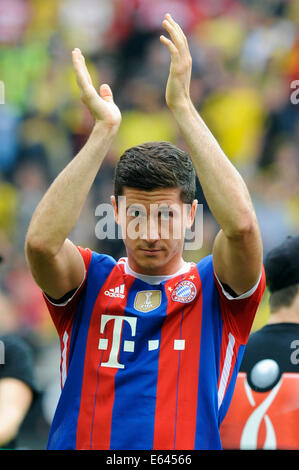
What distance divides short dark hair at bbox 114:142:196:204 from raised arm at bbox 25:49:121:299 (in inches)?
7.7

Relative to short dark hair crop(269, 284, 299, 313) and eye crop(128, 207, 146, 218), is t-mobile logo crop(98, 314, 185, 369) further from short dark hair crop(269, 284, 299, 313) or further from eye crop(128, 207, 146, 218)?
short dark hair crop(269, 284, 299, 313)

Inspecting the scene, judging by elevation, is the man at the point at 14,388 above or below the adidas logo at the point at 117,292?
below

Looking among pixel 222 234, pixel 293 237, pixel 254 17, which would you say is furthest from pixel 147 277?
pixel 254 17

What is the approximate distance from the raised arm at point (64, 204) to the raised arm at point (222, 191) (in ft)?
0.85

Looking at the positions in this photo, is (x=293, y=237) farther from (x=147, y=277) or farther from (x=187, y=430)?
(x=187, y=430)

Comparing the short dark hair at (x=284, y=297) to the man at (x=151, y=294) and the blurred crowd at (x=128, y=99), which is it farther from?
the blurred crowd at (x=128, y=99)

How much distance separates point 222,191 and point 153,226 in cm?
32

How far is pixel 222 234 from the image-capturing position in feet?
8.34

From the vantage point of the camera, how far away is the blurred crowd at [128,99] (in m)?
7.41

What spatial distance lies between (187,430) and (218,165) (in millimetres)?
904

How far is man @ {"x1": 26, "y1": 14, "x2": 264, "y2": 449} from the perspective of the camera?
2506mm
